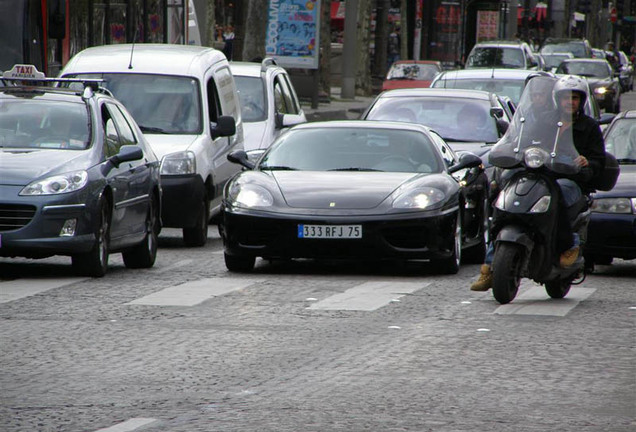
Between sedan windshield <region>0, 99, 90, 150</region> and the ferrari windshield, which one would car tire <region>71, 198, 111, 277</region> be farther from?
the ferrari windshield

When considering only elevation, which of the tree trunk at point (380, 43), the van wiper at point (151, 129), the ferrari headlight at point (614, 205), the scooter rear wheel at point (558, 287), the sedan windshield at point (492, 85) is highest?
the van wiper at point (151, 129)

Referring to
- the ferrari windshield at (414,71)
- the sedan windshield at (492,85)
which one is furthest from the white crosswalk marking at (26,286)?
the ferrari windshield at (414,71)

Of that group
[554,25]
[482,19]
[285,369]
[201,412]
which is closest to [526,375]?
[285,369]

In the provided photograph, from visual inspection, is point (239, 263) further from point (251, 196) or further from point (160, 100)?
point (160, 100)

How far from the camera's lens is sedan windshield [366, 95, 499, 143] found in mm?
17359

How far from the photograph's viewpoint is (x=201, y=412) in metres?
6.67

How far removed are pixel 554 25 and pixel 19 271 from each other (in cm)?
9530

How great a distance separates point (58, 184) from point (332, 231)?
2.10 metres

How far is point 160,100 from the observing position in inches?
637

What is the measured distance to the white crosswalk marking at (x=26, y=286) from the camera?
1083 cm

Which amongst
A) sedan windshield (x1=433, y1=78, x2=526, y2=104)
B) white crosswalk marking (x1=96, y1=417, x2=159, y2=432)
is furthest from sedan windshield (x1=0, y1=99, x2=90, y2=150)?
sedan windshield (x1=433, y1=78, x2=526, y2=104)

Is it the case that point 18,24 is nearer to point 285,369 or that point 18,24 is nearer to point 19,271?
point 19,271

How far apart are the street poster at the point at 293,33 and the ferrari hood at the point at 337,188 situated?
28.0m

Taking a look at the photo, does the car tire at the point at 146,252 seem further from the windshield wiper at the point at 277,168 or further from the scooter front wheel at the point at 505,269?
the scooter front wheel at the point at 505,269
